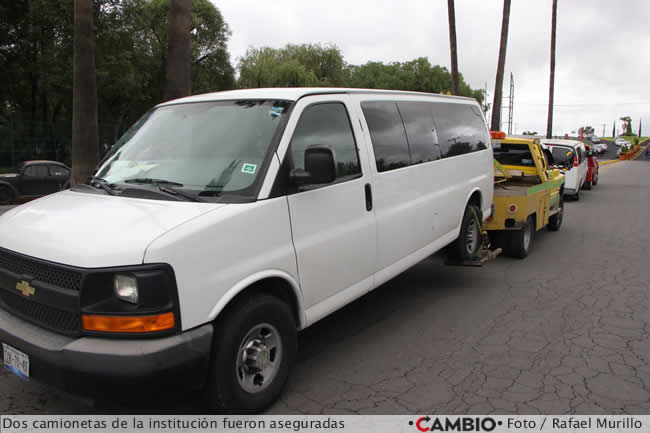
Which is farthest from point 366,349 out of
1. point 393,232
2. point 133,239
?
point 133,239

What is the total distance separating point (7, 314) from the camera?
3.48 metres

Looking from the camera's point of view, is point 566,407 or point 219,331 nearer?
point 219,331

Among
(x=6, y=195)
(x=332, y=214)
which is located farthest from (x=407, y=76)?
(x=332, y=214)

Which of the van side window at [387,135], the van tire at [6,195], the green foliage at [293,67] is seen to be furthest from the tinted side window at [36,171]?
the green foliage at [293,67]

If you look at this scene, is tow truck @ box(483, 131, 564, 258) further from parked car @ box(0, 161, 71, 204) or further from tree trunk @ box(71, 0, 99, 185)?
parked car @ box(0, 161, 71, 204)

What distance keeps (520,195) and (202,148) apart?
A: 5440mm

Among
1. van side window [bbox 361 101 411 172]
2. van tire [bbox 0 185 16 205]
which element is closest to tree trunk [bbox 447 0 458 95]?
van tire [bbox 0 185 16 205]

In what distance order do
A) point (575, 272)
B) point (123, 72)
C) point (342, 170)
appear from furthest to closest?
point (123, 72) → point (575, 272) → point (342, 170)

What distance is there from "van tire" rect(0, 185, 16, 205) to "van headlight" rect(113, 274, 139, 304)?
16.6m

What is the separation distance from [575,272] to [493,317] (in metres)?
2.56

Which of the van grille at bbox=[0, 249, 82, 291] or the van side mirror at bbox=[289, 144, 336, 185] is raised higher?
the van side mirror at bbox=[289, 144, 336, 185]

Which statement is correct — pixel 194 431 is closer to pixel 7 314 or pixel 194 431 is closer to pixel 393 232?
pixel 7 314

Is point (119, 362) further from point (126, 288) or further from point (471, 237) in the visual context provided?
point (471, 237)

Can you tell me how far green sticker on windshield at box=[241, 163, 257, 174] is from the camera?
3.65m
